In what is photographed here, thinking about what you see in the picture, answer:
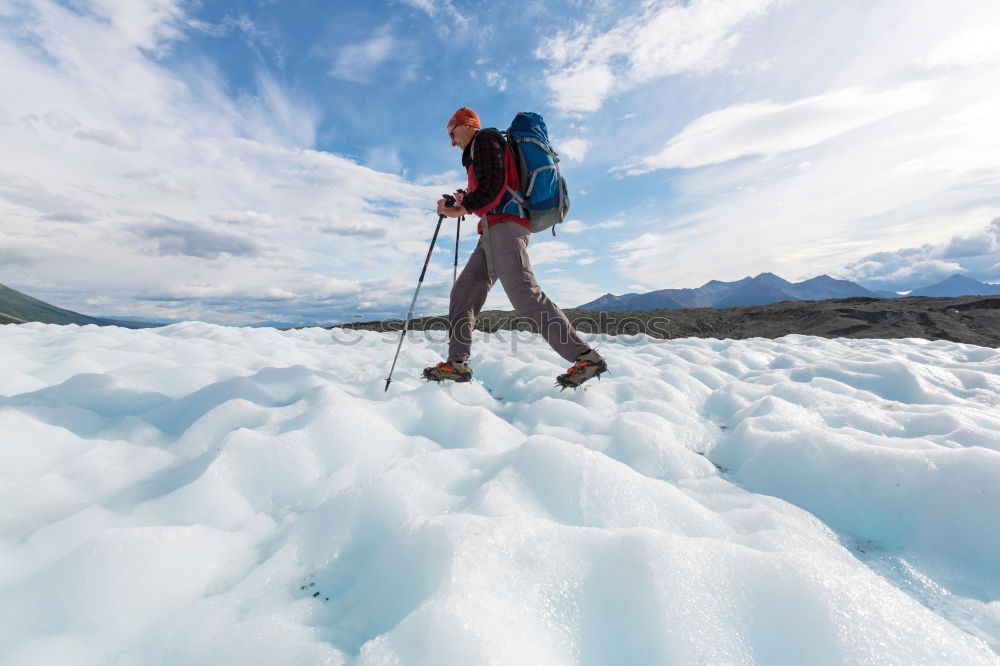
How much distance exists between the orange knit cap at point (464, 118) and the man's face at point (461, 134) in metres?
0.03

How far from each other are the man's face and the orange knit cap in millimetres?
31

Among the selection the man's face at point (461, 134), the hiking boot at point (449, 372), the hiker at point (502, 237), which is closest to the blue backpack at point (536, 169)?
the hiker at point (502, 237)

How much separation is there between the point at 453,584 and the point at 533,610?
241 mm

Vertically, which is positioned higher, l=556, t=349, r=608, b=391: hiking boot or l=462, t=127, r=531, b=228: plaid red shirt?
l=462, t=127, r=531, b=228: plaid red shirt

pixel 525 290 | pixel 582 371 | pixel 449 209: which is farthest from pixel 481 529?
pixel 449 209

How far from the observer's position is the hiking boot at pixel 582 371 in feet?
12.7

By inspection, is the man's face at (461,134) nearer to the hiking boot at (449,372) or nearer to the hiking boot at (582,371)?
the hiking boot at (449,372)

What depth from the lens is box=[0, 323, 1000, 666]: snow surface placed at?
44.8 inches

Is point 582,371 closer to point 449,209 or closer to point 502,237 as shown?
point 502,237

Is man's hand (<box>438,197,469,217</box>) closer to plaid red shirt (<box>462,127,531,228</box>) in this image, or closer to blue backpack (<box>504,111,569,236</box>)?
plaid red shirt (<box>462,127,531,228</box>)

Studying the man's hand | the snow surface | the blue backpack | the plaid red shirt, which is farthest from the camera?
the man's hand

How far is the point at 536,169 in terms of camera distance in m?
3.97

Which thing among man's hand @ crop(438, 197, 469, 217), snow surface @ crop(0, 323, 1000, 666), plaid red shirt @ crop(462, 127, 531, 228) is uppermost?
plaid red shirt @ crop(462, 127, 531, 228)

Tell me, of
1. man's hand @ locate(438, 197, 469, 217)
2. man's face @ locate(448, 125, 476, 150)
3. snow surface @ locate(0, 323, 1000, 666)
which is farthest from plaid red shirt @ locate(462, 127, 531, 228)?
snow surface @ locate(0, 323, 1000, 666)
